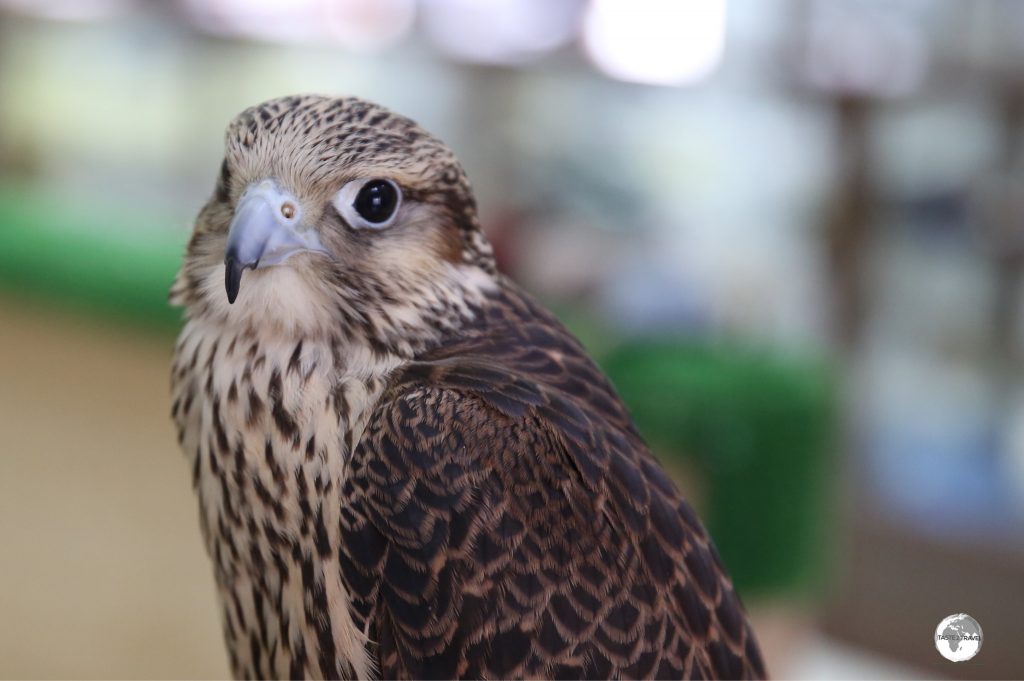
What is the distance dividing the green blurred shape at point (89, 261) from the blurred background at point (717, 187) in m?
0.01

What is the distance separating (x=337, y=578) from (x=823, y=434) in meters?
2.06

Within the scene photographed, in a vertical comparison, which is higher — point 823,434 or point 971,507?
point 823,434

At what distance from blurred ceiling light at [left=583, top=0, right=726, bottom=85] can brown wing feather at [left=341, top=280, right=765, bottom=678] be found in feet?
11.6

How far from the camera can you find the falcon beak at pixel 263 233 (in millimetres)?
911

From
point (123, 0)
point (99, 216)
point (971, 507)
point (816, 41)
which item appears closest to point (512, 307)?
point (99, 216)

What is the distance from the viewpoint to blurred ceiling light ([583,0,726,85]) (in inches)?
176

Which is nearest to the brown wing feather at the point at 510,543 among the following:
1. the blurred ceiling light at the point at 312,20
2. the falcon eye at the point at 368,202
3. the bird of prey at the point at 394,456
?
the bird of prey at the point at 394,456

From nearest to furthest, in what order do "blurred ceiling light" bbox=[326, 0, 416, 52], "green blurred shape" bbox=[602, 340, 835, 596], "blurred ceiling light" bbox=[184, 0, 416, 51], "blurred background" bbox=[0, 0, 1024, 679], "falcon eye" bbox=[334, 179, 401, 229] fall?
"falcon eye" bbox=[334, 179, 401, 229]
"green blurred shape" bbox=[602, 340, 835, 596]
"blurred background" bbox=[0, 0, 1024, 679]
"blurred ceiling light" bbox=[184, 0, 416, 51]
"blurred ceiling light" bbox=[326, 0, 416, 52]

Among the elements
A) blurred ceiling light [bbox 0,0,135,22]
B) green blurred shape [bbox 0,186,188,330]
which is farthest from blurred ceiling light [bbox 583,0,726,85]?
blurred ceiling light [bbox 0,0,135,22]

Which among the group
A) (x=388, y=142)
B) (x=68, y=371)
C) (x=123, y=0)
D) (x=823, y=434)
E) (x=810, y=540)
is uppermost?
(x=123, y=0)

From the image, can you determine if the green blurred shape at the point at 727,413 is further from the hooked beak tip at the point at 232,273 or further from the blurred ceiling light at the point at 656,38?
the blurred ceiling light at the point at 656,38

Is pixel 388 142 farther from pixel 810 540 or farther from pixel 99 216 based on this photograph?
pixel 99 216

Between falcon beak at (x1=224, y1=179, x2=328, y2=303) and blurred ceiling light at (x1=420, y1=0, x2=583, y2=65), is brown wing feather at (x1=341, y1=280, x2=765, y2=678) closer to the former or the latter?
falcon beak at (x1=224, y1=179, x2=328, y2=303)

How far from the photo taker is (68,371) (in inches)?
109
